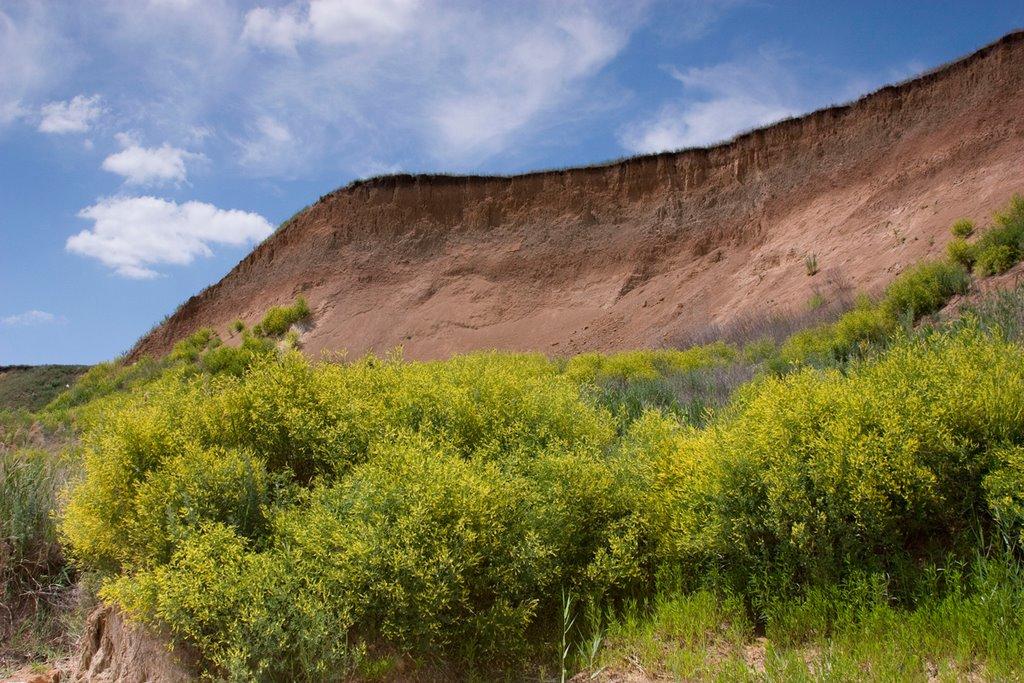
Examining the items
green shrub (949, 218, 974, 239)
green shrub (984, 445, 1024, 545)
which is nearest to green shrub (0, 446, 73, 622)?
green shrub (984, 445, 1024, 545)

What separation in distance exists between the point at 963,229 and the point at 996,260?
10.5 feet

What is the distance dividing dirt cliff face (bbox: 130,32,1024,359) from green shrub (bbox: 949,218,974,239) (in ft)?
2.03

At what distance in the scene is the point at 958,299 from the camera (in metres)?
14.1

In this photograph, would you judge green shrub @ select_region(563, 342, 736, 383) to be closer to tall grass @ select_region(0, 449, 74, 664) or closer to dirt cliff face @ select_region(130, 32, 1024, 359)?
dirt cliff face @ select_region(130, 32, 1024, 359)

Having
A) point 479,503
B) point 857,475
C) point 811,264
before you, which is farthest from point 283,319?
point 857,475

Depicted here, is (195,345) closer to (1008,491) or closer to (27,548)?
(27,548)

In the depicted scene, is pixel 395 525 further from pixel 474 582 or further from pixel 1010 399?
pixel 1010 399

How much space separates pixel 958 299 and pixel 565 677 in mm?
13172

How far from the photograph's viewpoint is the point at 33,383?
45.9 m

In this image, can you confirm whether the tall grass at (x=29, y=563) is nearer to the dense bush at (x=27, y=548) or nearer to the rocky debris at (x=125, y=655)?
the dense bush at (x=27, y=548)

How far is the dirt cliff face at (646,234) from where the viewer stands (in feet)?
70.7

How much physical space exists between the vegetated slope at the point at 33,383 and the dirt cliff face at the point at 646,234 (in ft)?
30.6

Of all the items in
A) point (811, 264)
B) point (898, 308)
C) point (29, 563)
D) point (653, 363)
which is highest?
point (811, 264)

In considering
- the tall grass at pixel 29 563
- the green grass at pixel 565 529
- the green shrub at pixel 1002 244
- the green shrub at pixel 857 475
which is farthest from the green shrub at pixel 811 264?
the tall grass at pixel 29 563
